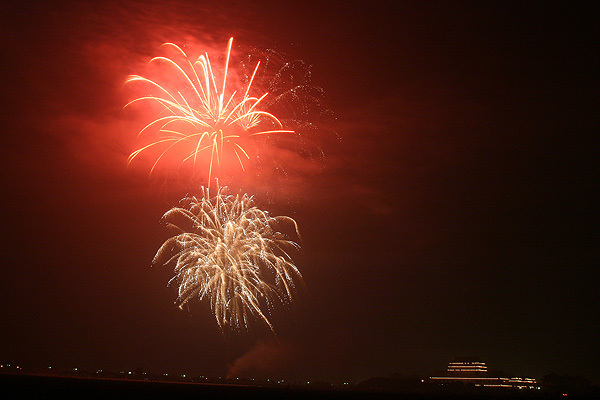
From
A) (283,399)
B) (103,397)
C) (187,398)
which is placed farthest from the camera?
(283,399)

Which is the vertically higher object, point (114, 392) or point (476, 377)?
point (476, 377)

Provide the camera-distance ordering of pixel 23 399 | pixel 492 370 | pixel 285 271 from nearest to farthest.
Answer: pixel 23 399 → pixel 285 271 → pixel 492 370

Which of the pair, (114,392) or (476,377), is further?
(476,377)

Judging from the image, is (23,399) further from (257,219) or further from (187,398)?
(257,219)

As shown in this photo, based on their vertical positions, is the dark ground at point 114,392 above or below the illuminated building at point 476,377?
below

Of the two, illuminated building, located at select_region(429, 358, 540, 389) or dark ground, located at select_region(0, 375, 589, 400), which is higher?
illuminated building, located at select_region(429, 358, 540, 389)

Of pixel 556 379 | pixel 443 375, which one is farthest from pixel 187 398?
pixel 556 379

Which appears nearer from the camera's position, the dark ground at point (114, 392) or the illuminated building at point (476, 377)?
the dark ground at point (114, 392)

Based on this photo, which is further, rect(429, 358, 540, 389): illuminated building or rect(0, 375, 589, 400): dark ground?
rect(429, 358, 540, 389): illuminated building
